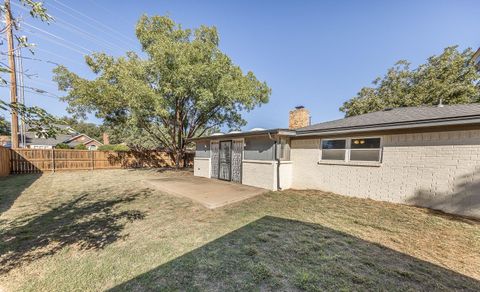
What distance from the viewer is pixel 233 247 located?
312 centimetres

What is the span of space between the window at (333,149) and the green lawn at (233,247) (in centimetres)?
214

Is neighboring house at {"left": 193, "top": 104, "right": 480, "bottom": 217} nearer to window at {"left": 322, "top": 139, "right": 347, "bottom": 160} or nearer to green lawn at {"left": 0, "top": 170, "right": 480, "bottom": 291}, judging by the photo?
window at {"left": 322, "top": 139, "right": 347, "bottom": 160}

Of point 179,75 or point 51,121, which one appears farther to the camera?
point 179,75

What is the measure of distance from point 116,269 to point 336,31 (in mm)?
14138

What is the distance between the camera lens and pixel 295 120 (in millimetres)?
9609

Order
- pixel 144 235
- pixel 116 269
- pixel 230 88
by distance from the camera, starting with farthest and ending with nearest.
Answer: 1. pixel 230 88
2. pixel 144 235
3. pixel 116 269

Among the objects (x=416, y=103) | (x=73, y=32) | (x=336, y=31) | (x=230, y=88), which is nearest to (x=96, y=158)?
(x=73, y=32)

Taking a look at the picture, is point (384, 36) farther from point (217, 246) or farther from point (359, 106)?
point (217, 246)

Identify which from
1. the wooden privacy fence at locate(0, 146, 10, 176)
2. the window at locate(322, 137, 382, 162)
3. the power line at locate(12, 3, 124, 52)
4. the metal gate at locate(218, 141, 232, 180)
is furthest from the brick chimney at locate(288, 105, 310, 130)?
the wooden privacy fence at locate(0, 146, 10, 176)

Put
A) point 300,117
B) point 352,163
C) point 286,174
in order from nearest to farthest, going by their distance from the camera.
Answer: point 352,163
point 286,174
point 300,117

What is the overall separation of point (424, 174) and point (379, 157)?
1.14m

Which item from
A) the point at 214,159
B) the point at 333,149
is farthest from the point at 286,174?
the point at 214,159

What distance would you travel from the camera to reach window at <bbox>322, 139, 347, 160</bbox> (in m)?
6.75

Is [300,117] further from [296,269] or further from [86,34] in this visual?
[86,34]
